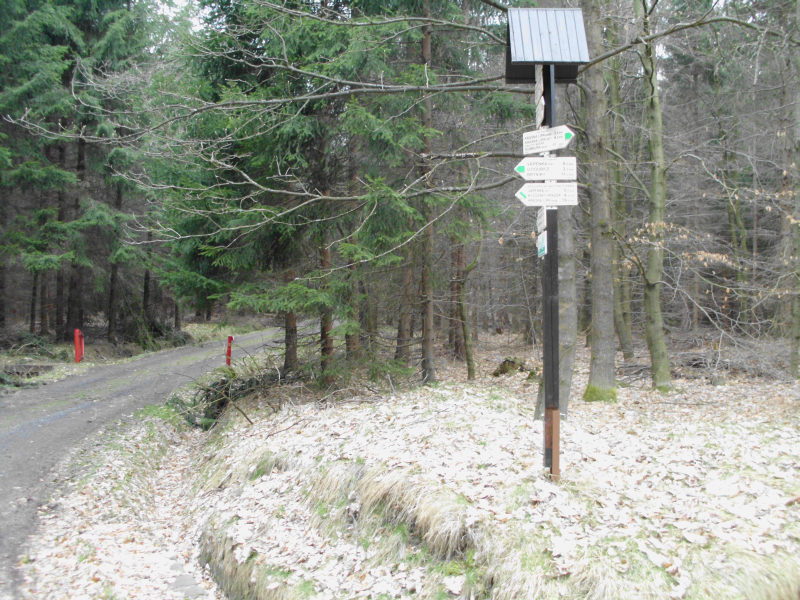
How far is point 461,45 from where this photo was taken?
1166cm

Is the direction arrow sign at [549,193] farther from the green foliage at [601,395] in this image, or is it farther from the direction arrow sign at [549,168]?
the green foliage at [601,395]

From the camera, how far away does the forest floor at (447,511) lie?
12.8 feet

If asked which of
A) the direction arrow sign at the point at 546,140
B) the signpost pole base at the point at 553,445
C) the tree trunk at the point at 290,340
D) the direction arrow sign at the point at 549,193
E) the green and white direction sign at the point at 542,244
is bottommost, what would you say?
the signpost pole base at the point at 553,445

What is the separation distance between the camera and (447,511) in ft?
15.1

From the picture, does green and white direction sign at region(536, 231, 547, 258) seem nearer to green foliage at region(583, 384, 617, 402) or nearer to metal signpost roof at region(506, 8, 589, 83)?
metal signpost roof at region(506, 8, 589, 83)

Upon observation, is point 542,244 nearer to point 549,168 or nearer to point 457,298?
point 549,168

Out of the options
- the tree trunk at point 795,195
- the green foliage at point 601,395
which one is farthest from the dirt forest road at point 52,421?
the tree trunk at point 795,195

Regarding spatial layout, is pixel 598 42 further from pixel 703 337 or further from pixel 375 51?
pixel 703 337

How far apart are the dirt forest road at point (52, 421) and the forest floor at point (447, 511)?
29cm

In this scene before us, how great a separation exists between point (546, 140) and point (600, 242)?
4.97 metres

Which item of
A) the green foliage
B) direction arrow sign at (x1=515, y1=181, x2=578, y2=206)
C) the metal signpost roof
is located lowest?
the green foliage

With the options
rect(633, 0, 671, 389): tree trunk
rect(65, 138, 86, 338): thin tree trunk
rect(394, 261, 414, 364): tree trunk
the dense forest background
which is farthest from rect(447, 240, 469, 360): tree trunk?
rect(65, 138, 86, 338): thin tree trunk

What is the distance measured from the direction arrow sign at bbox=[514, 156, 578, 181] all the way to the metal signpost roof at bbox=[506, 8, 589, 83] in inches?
34.7

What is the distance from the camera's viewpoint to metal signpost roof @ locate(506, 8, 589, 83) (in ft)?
15.6
